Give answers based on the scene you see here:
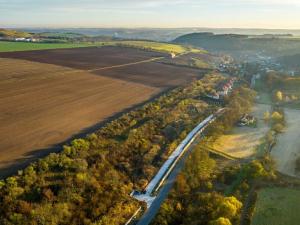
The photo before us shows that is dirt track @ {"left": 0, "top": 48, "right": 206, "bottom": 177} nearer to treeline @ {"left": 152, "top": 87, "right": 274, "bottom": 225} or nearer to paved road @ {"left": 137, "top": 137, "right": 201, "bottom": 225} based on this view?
paved road @ {"left": 137, "top": 137, "right": 201, "bottom": 225}

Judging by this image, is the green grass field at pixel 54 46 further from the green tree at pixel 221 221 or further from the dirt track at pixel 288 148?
the green tree at pixel 221 221

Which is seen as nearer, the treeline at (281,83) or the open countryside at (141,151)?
the open countryside at (141,151)

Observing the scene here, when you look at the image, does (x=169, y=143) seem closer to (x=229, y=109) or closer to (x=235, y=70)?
(x=229, y=109)

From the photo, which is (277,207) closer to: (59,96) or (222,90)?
(59,96)

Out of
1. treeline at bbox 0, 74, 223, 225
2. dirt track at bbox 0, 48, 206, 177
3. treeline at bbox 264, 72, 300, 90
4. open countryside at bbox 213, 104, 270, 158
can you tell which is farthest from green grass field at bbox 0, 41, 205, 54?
open countryside at bbox 213, 104, 270, 158

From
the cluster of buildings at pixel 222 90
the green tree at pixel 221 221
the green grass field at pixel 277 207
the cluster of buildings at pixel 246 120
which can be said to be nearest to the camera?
the green tree at pixel 221 221

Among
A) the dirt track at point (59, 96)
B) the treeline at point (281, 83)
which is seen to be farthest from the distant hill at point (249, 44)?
the dirt track at point (59, 96)

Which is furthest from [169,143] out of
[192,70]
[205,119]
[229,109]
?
[192,70]
